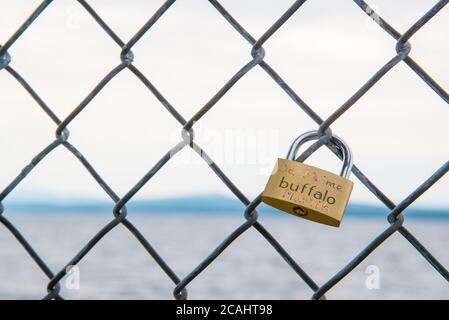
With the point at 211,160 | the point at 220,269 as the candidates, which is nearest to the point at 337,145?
the point at 211,160

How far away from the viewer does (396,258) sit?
124 ft

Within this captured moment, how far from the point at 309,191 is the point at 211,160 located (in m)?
0.22

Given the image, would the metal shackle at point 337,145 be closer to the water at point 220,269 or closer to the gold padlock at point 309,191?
the gold padlock at point 309,191

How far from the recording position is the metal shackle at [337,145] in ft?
4.13

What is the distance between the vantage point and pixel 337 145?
130cm

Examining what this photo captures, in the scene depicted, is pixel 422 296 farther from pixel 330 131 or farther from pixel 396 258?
pixel 330 131

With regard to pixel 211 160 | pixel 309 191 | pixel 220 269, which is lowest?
pixel 309 191

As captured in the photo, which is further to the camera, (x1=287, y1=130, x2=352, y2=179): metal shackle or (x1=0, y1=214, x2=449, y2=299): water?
(x1=0, y1=214, x2=449, y2=299): water

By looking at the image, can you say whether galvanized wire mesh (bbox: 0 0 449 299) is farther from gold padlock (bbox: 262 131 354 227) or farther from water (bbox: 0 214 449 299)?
water (bbox: 0 214 449 299)

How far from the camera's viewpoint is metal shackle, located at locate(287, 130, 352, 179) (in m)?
1.26

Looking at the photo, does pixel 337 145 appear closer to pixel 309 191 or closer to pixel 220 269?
pixel 309 191

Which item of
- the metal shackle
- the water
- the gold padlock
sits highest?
the water

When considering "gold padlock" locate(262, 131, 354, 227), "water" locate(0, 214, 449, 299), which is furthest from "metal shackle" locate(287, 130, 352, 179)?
"water" locate(0, 214, 449, 299)

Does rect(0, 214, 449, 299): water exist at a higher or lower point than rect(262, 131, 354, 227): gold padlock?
higher
